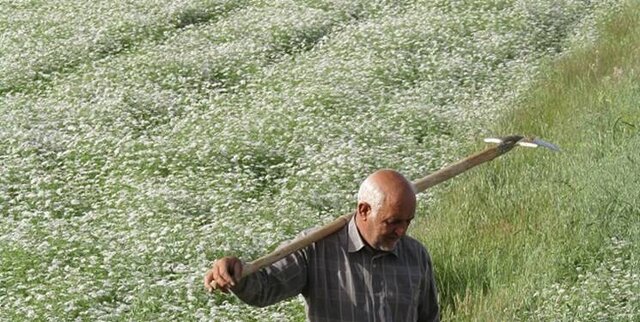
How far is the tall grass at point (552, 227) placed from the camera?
26.4ft

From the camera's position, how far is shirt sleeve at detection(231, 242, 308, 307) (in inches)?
202

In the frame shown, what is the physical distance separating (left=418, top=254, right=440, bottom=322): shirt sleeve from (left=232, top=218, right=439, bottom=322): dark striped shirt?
0.10 metres

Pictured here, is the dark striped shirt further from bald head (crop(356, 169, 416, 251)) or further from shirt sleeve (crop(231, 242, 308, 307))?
bald head (crop(356, 169, 416, 251))

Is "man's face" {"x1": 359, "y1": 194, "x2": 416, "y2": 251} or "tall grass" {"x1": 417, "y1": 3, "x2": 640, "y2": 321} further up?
"man's face" {"x1": 359, "y1": 194, "x2": 416, "y2": 251}

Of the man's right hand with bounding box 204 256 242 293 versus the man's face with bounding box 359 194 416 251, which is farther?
the man's face with bounding box 359 194 416 251

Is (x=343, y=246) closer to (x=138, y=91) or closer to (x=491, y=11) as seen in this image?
(x=138, y=91)

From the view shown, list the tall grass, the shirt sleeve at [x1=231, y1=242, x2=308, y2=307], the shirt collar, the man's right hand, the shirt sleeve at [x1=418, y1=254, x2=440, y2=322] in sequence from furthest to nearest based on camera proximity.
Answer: the tall grass, the shirt sleeve at [x1=418, y1=254, x2=440, y2=322], the shirt collar, the shirt sleeve at [x1=231, y1=242, x2=308, y2=307], the man's right hand

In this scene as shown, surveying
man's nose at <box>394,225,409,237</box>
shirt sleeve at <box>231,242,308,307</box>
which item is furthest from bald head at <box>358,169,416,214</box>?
shirt sleeve at <box>231,242,308,307</box>

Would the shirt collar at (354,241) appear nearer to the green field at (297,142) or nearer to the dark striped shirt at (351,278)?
the dark striped shirt at (351,278)

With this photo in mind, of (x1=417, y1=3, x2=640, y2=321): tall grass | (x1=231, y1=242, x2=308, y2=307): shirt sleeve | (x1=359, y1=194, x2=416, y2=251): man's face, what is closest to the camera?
(x1=359, y1=194, x2=416, y2=251): man's face

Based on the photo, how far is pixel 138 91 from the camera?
52.3 feet

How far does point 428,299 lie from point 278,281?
2.54 feet

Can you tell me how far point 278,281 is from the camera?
5.23 m

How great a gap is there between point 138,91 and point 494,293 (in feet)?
27.9
